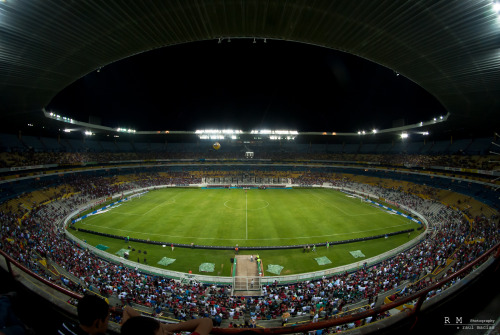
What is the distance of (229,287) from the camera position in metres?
15.4

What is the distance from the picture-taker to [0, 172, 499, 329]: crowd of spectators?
12609 millimetres

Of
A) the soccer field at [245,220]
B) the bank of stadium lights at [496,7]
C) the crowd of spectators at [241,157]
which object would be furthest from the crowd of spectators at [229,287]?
the crowd of spectators at [241,157]

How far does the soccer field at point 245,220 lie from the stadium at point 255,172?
36 cm

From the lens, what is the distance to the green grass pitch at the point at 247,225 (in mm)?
19828

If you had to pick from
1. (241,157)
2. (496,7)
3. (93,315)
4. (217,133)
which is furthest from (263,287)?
(241,157)

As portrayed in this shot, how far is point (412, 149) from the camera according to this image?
4984 cm

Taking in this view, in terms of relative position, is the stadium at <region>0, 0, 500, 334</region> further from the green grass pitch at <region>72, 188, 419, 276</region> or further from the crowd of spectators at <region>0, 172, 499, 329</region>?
the green grass pitch at <region>72, 188, 419, 276</region>

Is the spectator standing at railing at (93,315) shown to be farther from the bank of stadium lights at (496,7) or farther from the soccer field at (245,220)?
the soccer field at (245,220)

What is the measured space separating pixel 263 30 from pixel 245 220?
893 inches

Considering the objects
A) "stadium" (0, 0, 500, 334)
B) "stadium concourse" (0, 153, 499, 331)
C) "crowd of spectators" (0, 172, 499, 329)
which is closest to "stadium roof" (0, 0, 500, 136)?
"stadium" (0, 0, 500, 334)

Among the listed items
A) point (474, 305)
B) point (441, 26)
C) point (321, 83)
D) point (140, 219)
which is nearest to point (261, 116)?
point (321, 83)

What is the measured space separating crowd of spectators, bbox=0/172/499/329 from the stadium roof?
1272 centimetres

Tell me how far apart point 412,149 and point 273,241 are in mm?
47007

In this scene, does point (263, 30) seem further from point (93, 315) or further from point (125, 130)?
point (125, 130)
